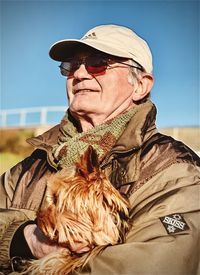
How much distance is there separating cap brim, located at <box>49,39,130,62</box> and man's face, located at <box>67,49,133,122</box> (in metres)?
0.14

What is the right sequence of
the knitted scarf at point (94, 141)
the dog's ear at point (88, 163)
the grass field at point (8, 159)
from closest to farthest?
the dog's ear at point (88, 163) → the knitted scarf at point (94, 141) → the grass field at point (8, 159)

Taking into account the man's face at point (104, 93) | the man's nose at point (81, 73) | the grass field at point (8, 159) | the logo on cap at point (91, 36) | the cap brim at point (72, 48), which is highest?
the logo on cap at point (91, 36)

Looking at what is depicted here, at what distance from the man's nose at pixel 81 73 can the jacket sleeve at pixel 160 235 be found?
1.11 m

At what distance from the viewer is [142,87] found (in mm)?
4062

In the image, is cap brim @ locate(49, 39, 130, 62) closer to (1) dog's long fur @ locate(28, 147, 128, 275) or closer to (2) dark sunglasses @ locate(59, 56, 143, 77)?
(2) dark sunglasses @ locate(59, 56, 143, 77)

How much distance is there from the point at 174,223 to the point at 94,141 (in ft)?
3.33

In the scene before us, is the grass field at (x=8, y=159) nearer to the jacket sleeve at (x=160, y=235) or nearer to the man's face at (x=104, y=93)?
the man's face at (x=104, y=93)

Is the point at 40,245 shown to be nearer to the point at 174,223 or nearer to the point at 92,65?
the point at 174,223

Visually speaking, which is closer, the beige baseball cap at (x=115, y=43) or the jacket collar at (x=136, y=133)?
the jacket collar at (x=136, y=133)

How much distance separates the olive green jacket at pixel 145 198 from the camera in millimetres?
2965

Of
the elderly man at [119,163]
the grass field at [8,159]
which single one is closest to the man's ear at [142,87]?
the elderly man at [119,163]

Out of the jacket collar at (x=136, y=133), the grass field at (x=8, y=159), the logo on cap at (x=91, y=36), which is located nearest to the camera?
the jacket collar at (x=136, y=133)

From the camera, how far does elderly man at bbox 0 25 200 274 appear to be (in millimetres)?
3008

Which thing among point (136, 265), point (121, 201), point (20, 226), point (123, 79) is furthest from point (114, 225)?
point (123, 79)
